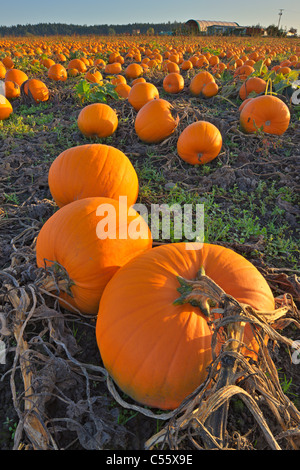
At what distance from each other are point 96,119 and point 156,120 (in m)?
0.98

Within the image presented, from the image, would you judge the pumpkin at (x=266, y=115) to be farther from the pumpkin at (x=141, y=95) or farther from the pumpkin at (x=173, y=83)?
the pumpkin at (x=173, y=83)

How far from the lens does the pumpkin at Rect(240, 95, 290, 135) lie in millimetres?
4910

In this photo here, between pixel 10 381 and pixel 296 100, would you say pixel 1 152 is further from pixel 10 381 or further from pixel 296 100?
pixel 296 100

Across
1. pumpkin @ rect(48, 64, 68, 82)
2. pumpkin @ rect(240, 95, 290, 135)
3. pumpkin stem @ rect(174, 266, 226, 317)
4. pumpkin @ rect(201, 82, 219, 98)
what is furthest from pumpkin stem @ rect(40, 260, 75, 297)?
pumpkin @ rect(48, 64, 68, 82)

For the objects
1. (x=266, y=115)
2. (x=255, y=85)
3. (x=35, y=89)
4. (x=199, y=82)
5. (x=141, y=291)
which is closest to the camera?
(x=141, y=291)

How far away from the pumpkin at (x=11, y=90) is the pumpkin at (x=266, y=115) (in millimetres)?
5656

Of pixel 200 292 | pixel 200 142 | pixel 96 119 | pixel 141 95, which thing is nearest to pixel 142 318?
pixel 200 292

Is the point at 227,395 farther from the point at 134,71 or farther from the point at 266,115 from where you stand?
the point at 134,71

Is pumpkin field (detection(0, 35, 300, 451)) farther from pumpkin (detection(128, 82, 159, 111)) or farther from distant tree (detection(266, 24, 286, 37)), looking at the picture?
distant tree (detection(266, 24, 286, 37))

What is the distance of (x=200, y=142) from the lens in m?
4.24

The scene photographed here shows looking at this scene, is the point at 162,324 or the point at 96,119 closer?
the point at 162,324

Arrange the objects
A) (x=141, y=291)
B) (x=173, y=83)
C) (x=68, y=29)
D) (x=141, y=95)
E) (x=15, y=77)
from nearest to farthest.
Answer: (x=141, y=291) < (x=141, y=95) < (x=173, y=83) < (x=15, y=77) < (x=68, y=29)

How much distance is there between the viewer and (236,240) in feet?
10.0
